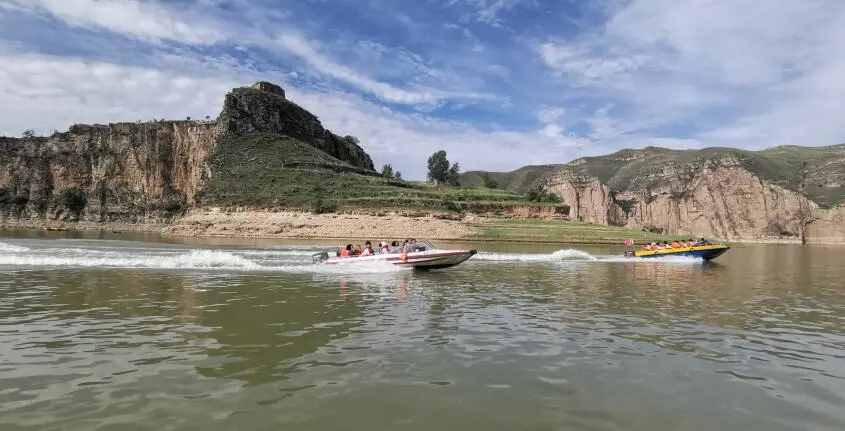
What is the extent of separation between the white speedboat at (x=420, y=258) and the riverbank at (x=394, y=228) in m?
41.4

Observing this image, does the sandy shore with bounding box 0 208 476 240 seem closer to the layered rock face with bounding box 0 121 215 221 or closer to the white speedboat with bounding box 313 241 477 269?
the layered rock face with bounding box 0 121 215 221

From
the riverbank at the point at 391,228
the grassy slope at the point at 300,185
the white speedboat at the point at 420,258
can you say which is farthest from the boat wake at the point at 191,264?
the grassy slope at the point at 300,185

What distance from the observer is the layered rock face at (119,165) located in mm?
99812

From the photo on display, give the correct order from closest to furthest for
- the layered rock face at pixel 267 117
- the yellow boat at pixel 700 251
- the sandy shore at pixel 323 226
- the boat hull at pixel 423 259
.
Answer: the boat hull at pixel 423 259
the yellow boat at pixel 700 251
the sandy shore at pixel 323 226
the layered rock face at pixel 267 117

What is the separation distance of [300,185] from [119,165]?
44.3m

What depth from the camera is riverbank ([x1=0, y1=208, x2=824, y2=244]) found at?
228 ft

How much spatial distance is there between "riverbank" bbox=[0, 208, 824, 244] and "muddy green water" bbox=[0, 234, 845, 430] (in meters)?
49.1

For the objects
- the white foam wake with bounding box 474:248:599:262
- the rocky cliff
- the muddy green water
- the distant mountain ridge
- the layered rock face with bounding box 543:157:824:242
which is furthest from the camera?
the rocky cliff

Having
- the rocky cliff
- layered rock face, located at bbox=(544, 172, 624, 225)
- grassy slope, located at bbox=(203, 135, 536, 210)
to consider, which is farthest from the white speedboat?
layered rock face, located at bbox=(544, 172, 624, 225)

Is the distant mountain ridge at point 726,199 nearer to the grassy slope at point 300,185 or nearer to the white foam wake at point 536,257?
the grassy slope at point 300,185

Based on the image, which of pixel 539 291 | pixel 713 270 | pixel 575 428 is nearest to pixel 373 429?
pixel 575 428

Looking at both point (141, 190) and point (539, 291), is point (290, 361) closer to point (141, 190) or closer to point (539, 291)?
point (539, 291)

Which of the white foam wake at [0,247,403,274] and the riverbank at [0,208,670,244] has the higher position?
the riverbank at [0,208,670,244]

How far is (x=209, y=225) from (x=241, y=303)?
230 ft
